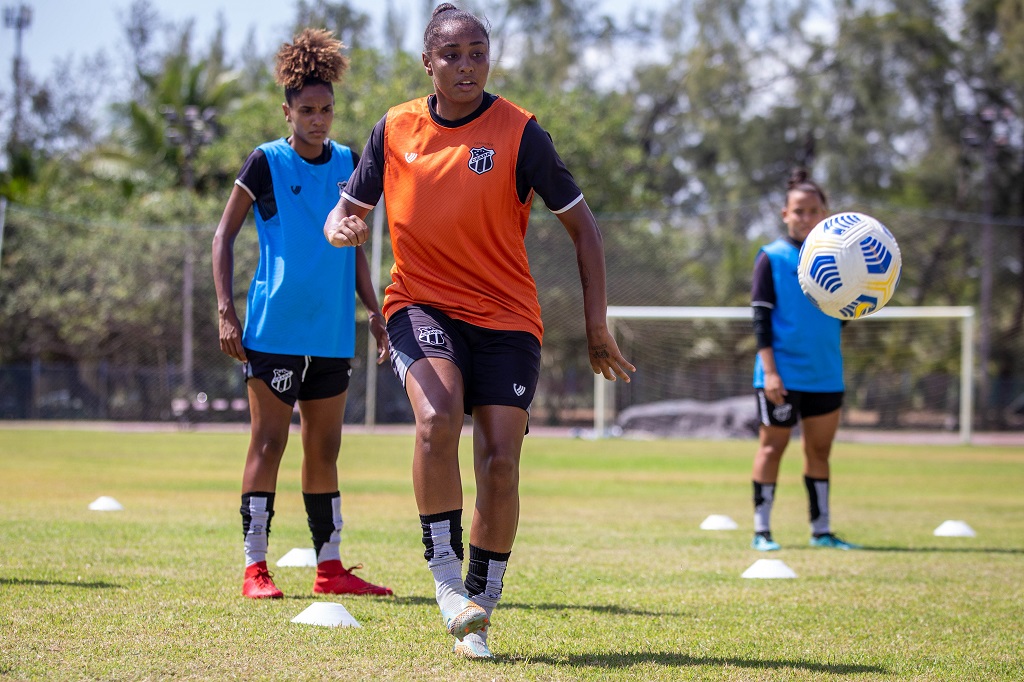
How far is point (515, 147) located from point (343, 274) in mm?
1720

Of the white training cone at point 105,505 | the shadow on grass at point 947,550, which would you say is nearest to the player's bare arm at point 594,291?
the shadow on grass at point 947,550

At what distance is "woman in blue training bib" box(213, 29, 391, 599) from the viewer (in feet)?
17.7

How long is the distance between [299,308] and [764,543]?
3.68m

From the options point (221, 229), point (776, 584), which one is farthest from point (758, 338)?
point (221, 229)

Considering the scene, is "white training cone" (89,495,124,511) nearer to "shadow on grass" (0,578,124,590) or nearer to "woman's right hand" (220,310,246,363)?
"shadow on grass" (0,578,124,590)

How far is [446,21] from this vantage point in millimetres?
4129

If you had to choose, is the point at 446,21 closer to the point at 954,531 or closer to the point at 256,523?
the point at 256,523

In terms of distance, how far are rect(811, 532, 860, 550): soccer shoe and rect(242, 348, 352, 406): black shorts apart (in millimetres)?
3807

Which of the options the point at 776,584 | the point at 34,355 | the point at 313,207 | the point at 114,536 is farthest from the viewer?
the point at 34,355

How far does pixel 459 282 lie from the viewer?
4.17 metres

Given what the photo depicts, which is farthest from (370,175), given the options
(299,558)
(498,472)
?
(299,558)

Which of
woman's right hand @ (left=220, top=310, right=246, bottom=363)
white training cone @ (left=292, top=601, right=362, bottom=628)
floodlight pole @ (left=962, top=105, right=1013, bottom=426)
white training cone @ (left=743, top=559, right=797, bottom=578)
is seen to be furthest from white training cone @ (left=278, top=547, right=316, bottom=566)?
floodlight pole @ (left=962, top=105, right=1013, bottom=426)

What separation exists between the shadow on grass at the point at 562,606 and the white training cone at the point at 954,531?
418cm

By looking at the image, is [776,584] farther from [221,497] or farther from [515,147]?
[221,497]
